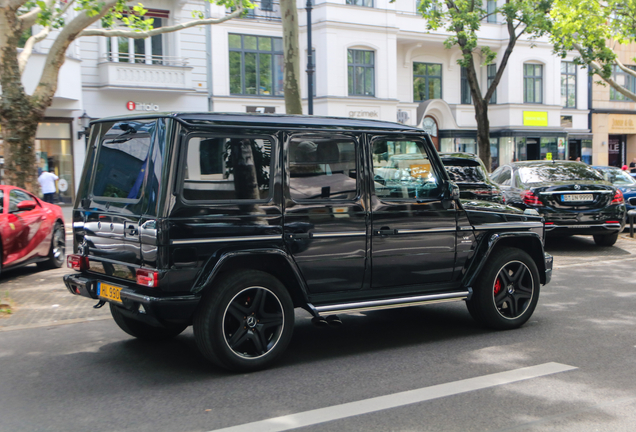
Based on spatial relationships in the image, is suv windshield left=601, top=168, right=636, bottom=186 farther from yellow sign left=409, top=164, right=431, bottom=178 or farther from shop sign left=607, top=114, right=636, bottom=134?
shop sign left=607, top=114, right=636, bottom=134

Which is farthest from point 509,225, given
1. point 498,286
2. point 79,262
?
point 79,262

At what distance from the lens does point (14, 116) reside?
37.4ft

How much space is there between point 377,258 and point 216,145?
1.67 m

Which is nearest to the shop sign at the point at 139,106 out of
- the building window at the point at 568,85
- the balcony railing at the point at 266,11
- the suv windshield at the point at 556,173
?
the balcony railing at the point at 266,11

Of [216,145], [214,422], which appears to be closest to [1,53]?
[216,145]

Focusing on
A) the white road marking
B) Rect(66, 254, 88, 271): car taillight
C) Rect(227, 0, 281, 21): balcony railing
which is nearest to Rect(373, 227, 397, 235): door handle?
the white road marking

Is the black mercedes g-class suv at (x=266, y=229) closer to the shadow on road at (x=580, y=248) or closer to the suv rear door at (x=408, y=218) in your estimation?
the suv rear door at (x=408, y=218)

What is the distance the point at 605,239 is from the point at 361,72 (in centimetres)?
1955

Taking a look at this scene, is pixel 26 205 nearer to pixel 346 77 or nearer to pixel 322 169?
pixel 322 169

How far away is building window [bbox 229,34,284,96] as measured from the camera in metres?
29.7

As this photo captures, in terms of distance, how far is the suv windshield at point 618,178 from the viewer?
17.3 m

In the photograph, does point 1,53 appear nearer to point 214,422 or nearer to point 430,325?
point 430,325

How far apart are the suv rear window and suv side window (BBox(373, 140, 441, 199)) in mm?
1931

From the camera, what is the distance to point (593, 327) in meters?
6.76
